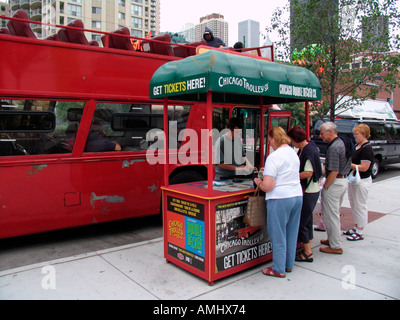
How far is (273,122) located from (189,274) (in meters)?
3.70

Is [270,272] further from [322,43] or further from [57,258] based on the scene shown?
[322,43]

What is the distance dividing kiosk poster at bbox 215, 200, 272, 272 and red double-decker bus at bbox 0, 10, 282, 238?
7.79ft

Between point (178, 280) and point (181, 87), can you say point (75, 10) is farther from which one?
point (178, 280)

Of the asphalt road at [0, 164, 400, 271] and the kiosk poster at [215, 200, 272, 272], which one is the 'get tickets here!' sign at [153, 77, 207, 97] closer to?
the kiosk poster at [215, 200, 272, 272]

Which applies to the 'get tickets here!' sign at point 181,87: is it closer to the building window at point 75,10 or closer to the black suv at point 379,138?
the black suv at point 379,138

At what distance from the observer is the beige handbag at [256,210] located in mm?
4145

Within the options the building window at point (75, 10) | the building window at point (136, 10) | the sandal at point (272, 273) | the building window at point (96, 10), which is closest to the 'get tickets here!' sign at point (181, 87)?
the sandal at point (272, 273)

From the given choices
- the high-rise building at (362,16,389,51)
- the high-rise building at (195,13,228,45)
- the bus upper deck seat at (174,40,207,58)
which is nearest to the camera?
the bus upper deck seat at (174,40,207,58)

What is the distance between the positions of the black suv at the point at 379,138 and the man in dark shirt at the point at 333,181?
27.4 feet

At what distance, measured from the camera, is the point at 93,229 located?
21.5 feet

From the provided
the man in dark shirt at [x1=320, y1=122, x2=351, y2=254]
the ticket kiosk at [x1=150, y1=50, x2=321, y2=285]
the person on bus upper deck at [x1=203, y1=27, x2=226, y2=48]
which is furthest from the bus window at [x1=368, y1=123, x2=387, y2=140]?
the ticket kiosk at [x1=150, y1=50, x2=321, y2=285]

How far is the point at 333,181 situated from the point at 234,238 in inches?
70.5

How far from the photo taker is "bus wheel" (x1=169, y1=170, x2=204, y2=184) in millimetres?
6477

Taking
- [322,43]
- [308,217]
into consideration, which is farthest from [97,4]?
[308,217]
